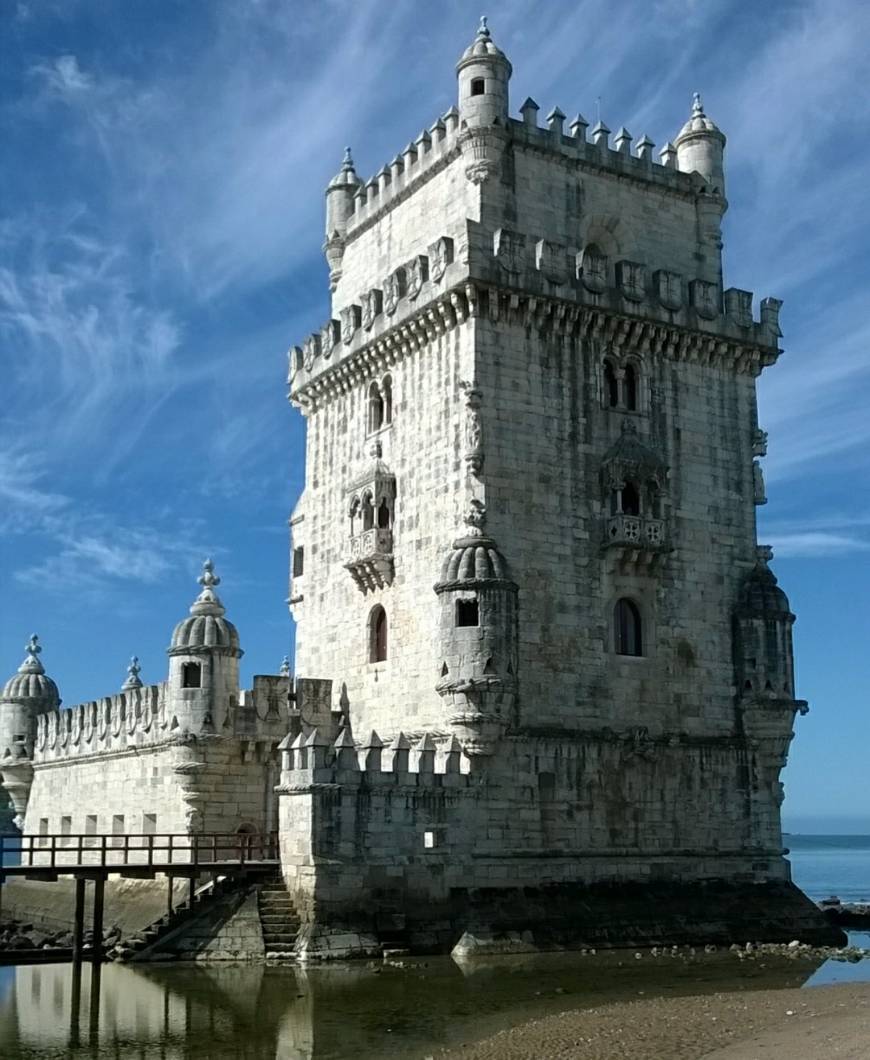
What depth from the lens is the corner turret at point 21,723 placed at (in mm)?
53750

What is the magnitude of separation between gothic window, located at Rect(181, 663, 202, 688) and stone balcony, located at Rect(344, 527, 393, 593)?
509 cm

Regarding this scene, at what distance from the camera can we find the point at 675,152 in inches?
1758

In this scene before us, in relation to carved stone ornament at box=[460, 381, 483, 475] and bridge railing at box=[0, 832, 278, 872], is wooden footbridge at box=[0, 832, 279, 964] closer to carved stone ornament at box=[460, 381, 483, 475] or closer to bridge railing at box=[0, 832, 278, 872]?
bridge railing at box=[0, 832, 278, 872]

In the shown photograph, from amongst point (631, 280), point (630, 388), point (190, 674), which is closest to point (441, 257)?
point (631, 280)

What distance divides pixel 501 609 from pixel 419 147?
48.9 ft

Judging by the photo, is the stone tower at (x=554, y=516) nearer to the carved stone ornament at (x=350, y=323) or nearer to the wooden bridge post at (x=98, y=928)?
the carved stone ornament at (x=350, y=323)

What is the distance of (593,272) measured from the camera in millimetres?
39625

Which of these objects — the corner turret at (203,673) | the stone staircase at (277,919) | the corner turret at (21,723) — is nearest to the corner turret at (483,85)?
the corner turret at (203,673)

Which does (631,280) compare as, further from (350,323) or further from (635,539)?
(350,323)

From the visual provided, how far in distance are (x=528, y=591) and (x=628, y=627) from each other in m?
3.64

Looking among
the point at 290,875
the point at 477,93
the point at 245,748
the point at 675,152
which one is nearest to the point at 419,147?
the point at 477,93

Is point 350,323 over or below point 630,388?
over

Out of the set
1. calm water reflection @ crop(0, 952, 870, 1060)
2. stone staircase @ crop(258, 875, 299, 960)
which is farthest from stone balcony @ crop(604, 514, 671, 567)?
stone staircase @ crop(258, 875, 299, 960)

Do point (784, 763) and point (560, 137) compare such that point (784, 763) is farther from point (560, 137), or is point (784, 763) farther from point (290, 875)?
point (560, 137)
